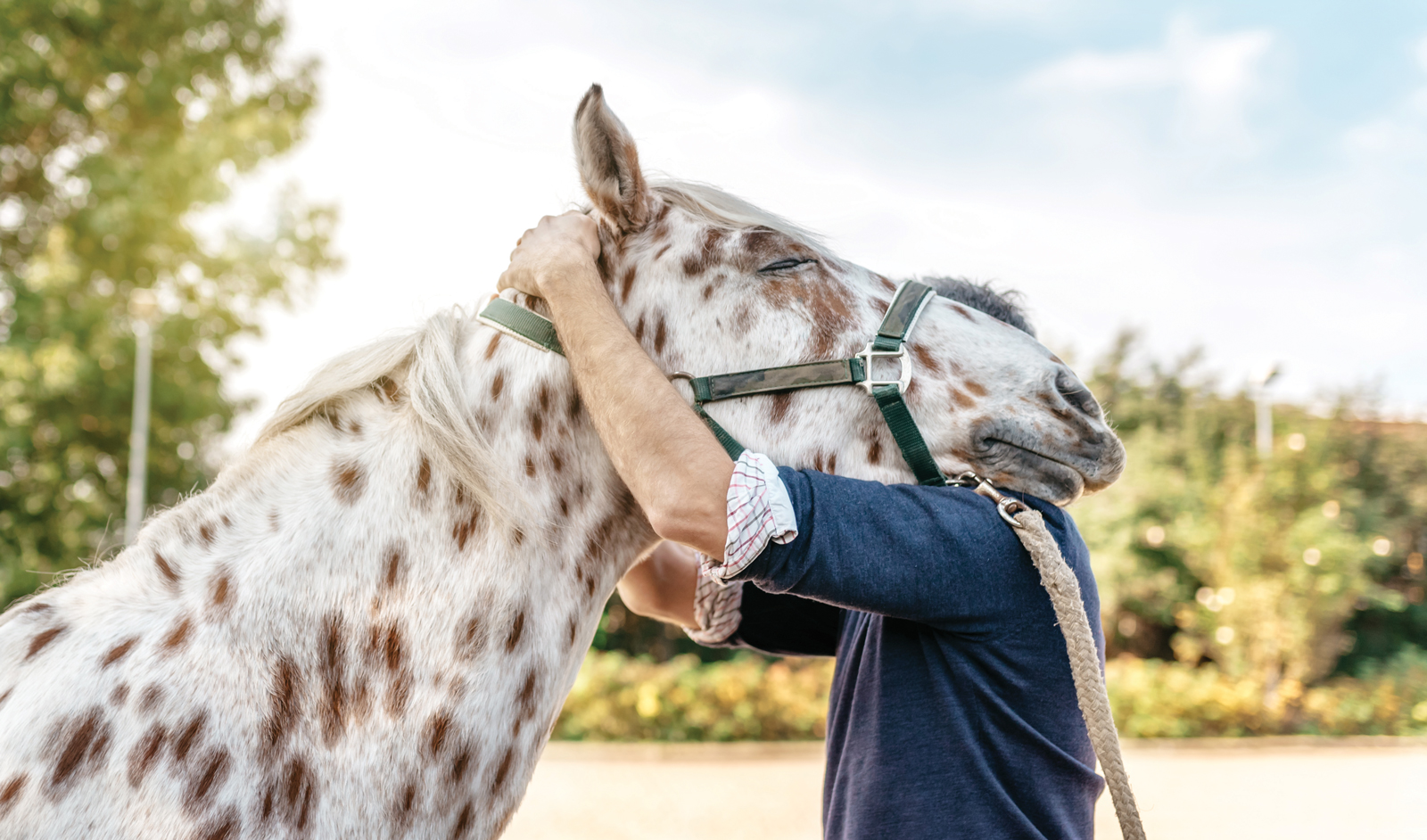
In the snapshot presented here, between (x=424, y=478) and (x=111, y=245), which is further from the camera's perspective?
(x=111, y=245)

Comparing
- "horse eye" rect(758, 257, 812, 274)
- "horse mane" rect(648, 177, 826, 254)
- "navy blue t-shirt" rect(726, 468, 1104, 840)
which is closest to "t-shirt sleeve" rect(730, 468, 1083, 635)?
"navy blue t-shirt" rect(726, 468, 1104, 840)

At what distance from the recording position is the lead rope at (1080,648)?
1.26 meters

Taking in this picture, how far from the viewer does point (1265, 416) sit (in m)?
15.0

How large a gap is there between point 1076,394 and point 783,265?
576 millimetres

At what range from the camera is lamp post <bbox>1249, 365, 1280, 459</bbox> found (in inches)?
571

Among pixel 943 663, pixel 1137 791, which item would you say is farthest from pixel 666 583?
pixel 1137 791

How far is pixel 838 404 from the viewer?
145 cm

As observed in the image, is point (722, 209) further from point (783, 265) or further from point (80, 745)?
point (80, 745)

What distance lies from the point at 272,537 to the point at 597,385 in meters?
0.58

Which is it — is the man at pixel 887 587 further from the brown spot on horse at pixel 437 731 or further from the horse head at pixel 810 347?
the brown spot on horse at pixel 437 731

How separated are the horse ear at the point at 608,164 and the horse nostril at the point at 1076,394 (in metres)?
0.81

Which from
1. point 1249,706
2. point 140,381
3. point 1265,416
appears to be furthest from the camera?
point 1265,416

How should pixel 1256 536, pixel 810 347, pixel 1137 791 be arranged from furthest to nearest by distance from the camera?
1. pixel 1256 536
2. pixel 1137 791
3. pixel 810 347

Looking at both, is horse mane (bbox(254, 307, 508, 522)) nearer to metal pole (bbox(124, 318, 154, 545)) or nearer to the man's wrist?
the man's wrist
